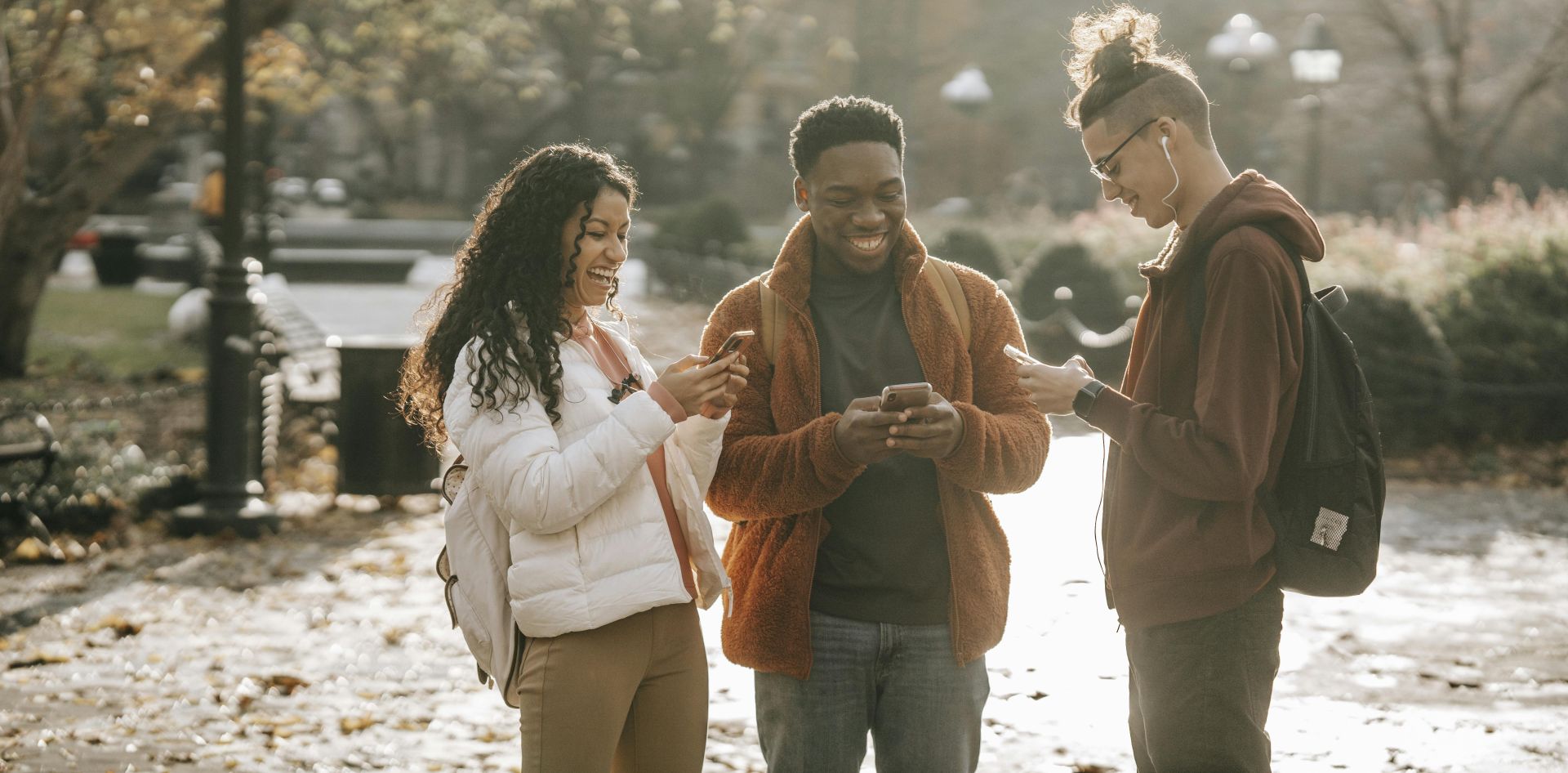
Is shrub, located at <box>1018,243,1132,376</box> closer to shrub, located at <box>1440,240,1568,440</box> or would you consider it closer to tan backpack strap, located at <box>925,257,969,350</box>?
shrub, located at <box>1440,240,1568,440</box>

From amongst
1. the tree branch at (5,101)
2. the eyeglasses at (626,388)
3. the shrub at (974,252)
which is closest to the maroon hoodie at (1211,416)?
the eyeglasses at (626,388)

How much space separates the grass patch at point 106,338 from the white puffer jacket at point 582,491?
13.4m

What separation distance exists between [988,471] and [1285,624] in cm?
465

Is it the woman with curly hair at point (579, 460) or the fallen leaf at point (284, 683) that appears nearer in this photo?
the woman with curly hair at point (579, 460)

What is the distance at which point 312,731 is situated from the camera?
557 centimetres

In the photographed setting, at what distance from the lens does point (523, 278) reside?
10.2 feet

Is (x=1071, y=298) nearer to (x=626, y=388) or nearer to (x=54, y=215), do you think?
(x=54, y=215)

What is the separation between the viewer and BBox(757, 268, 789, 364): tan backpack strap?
131 inches

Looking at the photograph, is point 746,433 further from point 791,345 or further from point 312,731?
point 312,731

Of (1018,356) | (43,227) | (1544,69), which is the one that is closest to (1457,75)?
(1544,69)

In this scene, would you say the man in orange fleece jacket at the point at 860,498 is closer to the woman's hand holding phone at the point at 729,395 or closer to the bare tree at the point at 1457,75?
the woman's hand holding phone at the point at 729,395

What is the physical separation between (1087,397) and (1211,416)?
0.96ft

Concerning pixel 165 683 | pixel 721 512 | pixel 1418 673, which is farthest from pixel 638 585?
pixel 1418 673

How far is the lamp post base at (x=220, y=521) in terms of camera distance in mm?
9023
